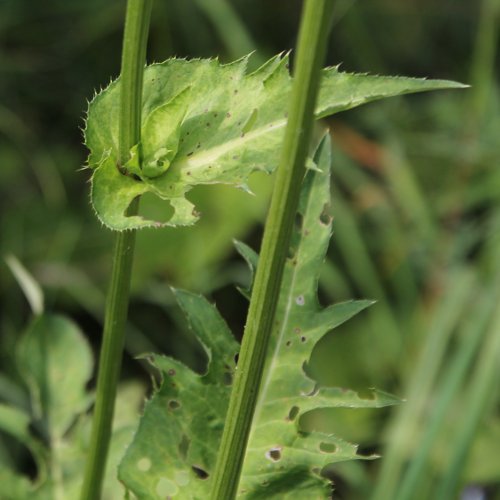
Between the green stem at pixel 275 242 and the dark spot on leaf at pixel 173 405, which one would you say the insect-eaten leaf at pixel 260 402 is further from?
the green stem at pixel 275 242

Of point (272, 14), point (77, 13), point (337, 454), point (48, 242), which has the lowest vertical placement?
point (337, 454)

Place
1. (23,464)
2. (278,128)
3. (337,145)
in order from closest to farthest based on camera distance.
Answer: (278,128)
(23,464)
(337,145)

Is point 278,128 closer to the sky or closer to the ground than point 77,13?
closer to the ground

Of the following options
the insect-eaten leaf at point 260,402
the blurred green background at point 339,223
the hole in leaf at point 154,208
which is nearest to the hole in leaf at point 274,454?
the insect-eaten leaf at point 260,402

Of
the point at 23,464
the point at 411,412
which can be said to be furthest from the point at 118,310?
the point at 23,464

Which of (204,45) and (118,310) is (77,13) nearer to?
(204,45)

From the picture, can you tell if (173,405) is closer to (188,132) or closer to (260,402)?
(260,402)

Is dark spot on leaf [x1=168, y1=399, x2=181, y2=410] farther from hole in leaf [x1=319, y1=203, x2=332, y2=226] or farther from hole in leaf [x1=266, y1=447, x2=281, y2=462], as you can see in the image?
hole in leaf [x1=319, y1=203, x2=332, y2=226]
